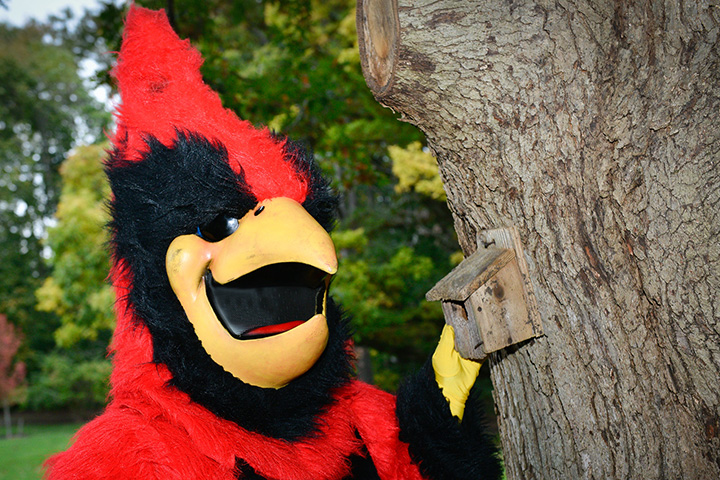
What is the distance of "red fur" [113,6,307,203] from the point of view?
162 cm

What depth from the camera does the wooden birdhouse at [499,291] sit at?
132cm

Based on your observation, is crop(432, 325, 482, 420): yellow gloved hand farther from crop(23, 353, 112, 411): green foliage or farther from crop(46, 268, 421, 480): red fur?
crop(23, 353, 112, 411): green foliage

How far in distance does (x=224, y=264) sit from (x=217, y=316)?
0.50ft

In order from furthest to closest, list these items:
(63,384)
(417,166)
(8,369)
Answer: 1. (8,369)
2. (63,384)
3. (417,166)

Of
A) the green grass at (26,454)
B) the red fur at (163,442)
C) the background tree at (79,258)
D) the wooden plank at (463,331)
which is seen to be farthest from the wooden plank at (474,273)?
the green grass at (26,454)

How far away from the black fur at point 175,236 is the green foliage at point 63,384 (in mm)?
14830

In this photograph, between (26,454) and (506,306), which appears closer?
(506,306)

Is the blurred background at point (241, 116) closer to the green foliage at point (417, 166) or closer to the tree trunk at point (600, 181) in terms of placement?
the green foliage at point (417, 166)

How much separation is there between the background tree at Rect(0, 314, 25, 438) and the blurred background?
Answer: 1.7 inches

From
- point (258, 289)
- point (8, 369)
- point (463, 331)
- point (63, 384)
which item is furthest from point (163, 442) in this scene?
point (8, 369)

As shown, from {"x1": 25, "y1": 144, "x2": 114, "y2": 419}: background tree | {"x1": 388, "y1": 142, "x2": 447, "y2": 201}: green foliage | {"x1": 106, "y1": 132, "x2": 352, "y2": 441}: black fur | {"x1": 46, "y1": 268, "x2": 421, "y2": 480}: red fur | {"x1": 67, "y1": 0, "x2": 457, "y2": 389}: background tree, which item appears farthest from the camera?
{"x1": 25, "y1": 144, "x2": 114, "y2": 419}: background tree

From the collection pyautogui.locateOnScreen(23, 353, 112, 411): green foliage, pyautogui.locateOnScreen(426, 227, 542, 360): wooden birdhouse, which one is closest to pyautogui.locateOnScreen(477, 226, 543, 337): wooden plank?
pyautogui.locateOnScreen(426, 227, 542, 360): wooden birdhouse

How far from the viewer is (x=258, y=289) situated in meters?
1.57

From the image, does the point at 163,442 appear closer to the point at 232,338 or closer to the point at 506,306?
the point at 232,338
